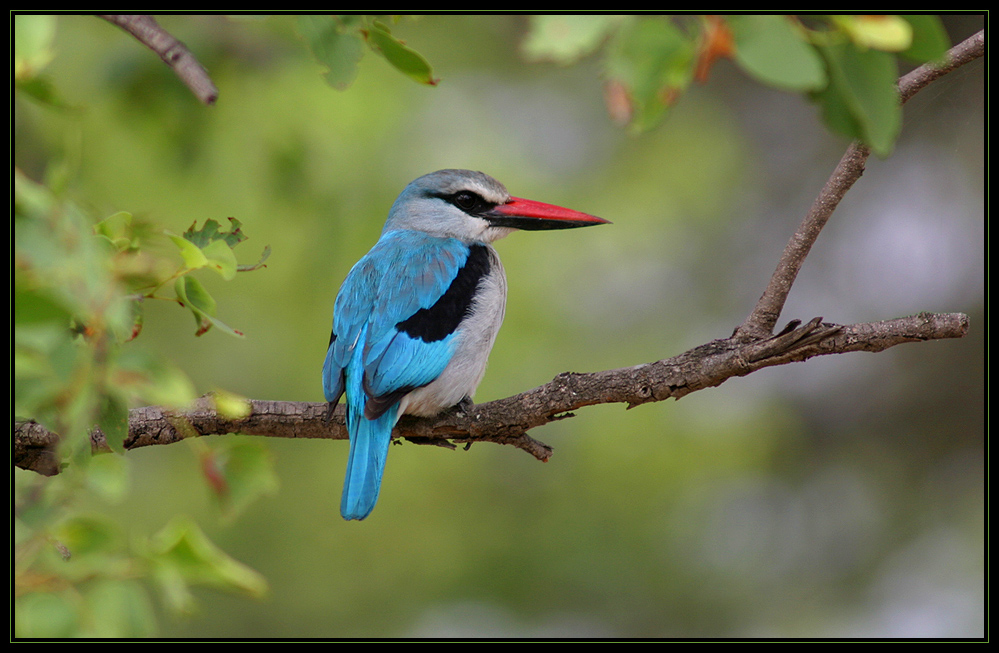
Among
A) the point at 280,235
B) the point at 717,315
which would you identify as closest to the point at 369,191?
the point at 280,235

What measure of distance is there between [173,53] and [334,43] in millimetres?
300

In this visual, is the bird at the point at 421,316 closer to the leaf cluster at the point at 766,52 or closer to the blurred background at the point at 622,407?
the blurred background at the point at 622,407

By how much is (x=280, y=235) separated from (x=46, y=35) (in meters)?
3.47

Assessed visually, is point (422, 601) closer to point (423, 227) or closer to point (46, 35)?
point (423, 227)

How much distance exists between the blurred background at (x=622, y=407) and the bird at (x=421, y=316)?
1046 millimetres

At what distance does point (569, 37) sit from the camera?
1071mm

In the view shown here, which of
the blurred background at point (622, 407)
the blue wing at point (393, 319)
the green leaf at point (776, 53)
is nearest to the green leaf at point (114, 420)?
the green leaf at point (776, 53)

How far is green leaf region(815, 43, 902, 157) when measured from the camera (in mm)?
1044

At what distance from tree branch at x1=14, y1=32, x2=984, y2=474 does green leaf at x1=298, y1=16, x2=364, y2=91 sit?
799 mm

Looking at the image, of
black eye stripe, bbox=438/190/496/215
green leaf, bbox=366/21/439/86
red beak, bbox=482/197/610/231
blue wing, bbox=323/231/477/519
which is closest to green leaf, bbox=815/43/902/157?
green leaf, bbox=366/21/439/86

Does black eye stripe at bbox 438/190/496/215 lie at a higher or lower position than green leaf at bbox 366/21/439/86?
higher

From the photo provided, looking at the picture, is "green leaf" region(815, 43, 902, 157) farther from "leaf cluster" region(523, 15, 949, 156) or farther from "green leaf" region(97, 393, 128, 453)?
"green leaf" region(97, 393, 128, 453)

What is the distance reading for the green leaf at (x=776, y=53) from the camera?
38.6 inches

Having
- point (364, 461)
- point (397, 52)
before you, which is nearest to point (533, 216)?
point (364, 461)
